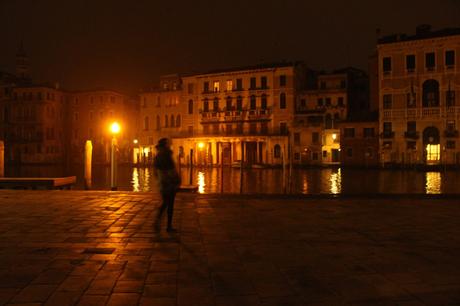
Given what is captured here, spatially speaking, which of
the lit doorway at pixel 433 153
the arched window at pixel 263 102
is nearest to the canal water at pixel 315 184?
the lit doorway at pixel 433 153

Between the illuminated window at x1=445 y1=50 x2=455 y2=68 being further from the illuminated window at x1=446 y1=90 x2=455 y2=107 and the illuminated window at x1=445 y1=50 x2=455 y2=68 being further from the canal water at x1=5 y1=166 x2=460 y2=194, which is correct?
the canal water at x1=5 y1=166 x2=460 y2=194

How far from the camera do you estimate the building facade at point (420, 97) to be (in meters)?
43.3

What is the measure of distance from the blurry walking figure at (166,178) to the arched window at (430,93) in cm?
4228

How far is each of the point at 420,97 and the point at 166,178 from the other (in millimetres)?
42646

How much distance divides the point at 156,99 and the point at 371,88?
29762 mm

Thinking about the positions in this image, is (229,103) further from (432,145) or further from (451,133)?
(451,133)

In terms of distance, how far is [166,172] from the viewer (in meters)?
7.81

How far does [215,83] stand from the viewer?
61.1 m

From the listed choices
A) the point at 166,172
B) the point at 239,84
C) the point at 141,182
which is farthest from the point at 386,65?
the point at 166,172

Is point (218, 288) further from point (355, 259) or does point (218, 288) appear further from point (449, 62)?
point (449, 62)

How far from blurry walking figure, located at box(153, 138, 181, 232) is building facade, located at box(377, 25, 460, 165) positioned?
38.3 meters

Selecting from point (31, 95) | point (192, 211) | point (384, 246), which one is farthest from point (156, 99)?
point (384, 246)

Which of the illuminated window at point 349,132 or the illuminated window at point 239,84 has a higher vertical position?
the illuminated window at point 239,84

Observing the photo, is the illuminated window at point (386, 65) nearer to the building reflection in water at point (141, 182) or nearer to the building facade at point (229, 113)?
the building facade at point (229, 113)
